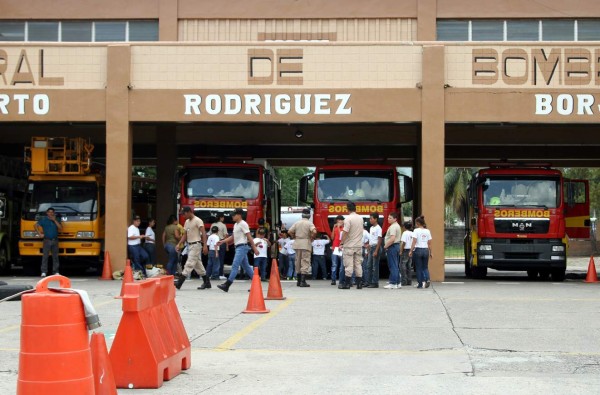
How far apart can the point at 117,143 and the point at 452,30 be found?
11.2 meters

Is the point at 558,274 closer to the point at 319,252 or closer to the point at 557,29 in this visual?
the point at 319,252

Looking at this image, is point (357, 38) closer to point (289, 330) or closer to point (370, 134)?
point (370, 134)

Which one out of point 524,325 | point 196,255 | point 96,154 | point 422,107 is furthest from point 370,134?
point 524,325

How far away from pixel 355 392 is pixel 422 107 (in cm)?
1729

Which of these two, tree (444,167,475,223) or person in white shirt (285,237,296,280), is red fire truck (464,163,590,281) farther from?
tree (444,167,475,223)

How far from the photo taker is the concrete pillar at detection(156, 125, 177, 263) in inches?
1227

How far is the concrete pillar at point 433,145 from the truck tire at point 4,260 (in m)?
11.8

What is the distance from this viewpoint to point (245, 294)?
64.3 ft

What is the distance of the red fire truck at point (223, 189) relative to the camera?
26.4 meters

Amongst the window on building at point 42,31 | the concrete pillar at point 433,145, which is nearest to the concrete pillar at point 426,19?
the concrete pillar at point 433,145

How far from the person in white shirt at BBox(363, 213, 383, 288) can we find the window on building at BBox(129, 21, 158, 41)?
11.9m

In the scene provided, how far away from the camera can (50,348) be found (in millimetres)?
6805

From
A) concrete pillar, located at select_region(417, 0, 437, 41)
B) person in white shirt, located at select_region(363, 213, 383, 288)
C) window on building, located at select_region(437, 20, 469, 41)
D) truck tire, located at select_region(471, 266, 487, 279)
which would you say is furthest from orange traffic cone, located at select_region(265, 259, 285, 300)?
window on building, located at select_region(437, 20, 469, 41)

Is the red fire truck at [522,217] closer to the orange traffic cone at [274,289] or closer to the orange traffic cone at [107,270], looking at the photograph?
the orange traffic cone at [274,289]
